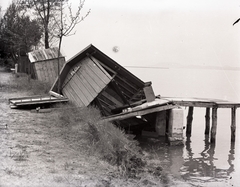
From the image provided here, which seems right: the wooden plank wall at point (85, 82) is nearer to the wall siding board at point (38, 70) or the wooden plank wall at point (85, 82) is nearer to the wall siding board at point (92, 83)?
the wall siding board at point (92, 83)

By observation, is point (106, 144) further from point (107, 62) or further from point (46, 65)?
point (46, 65)

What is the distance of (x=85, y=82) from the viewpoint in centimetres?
1521

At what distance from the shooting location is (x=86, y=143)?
8.90 m

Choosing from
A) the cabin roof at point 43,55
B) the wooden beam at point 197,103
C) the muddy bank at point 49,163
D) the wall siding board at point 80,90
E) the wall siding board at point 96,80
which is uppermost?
the cabin roof at point 43,55

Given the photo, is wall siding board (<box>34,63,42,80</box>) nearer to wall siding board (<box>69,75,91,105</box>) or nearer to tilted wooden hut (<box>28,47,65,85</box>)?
tilted wooden hut (<box>28,47,65,85</box>)

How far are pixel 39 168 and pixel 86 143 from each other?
2421mm

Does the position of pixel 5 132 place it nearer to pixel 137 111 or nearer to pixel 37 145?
pixel 37 145

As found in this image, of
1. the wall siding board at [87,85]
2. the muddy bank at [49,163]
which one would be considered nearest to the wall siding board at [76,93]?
the wall siding board at [87,85]

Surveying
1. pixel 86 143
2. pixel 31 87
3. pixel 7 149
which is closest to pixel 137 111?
pixel 86 143

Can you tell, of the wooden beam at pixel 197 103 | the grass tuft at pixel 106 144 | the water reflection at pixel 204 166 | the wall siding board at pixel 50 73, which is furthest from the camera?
the wall siding board at pixel 50 73

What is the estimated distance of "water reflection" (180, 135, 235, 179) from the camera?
1065cm

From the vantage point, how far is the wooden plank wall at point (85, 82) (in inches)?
562

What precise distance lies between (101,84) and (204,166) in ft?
17.8

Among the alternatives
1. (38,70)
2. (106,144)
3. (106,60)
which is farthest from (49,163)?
(38,70)
